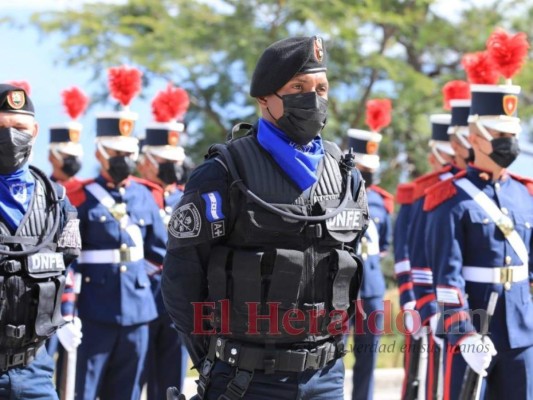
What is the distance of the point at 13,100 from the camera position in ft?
17.3

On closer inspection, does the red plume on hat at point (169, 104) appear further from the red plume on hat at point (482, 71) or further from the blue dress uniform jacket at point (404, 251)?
the red plume on hat at point (482, 71)

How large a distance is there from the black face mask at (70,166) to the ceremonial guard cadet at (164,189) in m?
0.60

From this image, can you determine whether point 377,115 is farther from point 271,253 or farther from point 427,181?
point 271,253

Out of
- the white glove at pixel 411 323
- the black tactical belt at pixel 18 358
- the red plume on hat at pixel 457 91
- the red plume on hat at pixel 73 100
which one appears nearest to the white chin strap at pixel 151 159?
the red plume on hat at pixel 73 100

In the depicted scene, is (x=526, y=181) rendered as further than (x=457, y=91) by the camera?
No

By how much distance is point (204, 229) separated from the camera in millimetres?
4102

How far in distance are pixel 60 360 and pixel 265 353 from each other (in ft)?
14.8

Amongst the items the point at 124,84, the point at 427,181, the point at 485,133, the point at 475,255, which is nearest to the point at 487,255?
the point at 475,255

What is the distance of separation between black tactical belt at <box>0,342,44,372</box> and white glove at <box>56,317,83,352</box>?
5.08ft

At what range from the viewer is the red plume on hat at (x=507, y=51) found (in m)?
6.61

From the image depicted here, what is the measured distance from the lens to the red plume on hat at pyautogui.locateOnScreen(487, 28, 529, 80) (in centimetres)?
661

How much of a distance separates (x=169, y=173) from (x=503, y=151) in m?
3.67

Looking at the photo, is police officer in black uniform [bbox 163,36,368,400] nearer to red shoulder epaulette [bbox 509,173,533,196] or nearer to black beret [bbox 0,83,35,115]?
black beret [bbox 0,83,35,115]

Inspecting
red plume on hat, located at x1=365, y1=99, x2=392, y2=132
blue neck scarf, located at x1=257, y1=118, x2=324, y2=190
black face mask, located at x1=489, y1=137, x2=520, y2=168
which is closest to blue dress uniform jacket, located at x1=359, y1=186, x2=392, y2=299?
red plume on hat, located at x1=365, y1=99, x2=392, y2=132
